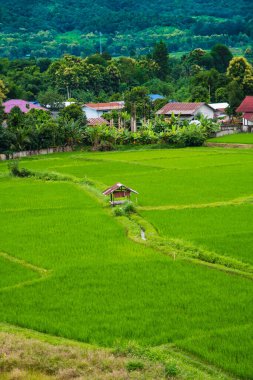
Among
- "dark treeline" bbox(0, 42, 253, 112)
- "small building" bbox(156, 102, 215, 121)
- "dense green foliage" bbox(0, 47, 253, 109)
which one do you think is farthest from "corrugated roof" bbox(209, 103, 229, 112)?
"small building" bbox(156, 102, 215, 121)

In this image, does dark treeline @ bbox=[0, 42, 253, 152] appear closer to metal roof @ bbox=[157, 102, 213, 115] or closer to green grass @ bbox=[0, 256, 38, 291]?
metal roof @ bbox=[157, 102, 213, 115]

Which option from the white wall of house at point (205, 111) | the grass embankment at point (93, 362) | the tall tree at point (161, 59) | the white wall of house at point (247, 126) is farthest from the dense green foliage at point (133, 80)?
the grass embankment at point (93, 362)

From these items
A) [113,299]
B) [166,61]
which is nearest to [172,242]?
[113,299]

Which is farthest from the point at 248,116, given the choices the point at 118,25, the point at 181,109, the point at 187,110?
the point at 118,25

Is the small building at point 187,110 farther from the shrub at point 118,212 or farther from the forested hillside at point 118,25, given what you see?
the forested hillside at point 118,25

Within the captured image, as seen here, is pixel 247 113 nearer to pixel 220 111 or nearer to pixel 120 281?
pixel 220 111

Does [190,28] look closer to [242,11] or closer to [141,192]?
[242,11]
